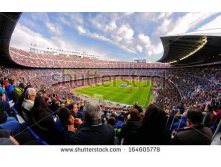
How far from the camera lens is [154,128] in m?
2.34

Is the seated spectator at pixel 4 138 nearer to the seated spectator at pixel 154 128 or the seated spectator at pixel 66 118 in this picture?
the seated spectator at pixel 66 118

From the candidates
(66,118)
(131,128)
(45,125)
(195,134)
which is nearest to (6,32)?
(45,125)

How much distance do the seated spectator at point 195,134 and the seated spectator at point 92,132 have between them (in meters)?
0.92

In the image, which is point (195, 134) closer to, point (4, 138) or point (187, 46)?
point (4, 138)

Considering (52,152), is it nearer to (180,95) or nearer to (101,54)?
(101,54)

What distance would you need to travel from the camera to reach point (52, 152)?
Answer: 9.68ft

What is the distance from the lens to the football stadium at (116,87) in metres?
2.44

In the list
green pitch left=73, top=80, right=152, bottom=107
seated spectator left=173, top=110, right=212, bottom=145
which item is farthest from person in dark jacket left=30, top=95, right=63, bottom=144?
green pitch left=73, top=80, right=152, bottom=107

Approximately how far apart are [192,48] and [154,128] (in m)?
5.27

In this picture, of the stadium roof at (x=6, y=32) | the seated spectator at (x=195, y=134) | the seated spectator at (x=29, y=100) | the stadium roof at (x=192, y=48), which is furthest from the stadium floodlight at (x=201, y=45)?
the stadium roof at (x=6, y=32)

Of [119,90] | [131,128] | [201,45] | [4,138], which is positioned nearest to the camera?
[4,138]

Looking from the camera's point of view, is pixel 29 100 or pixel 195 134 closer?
pixel 195 134
